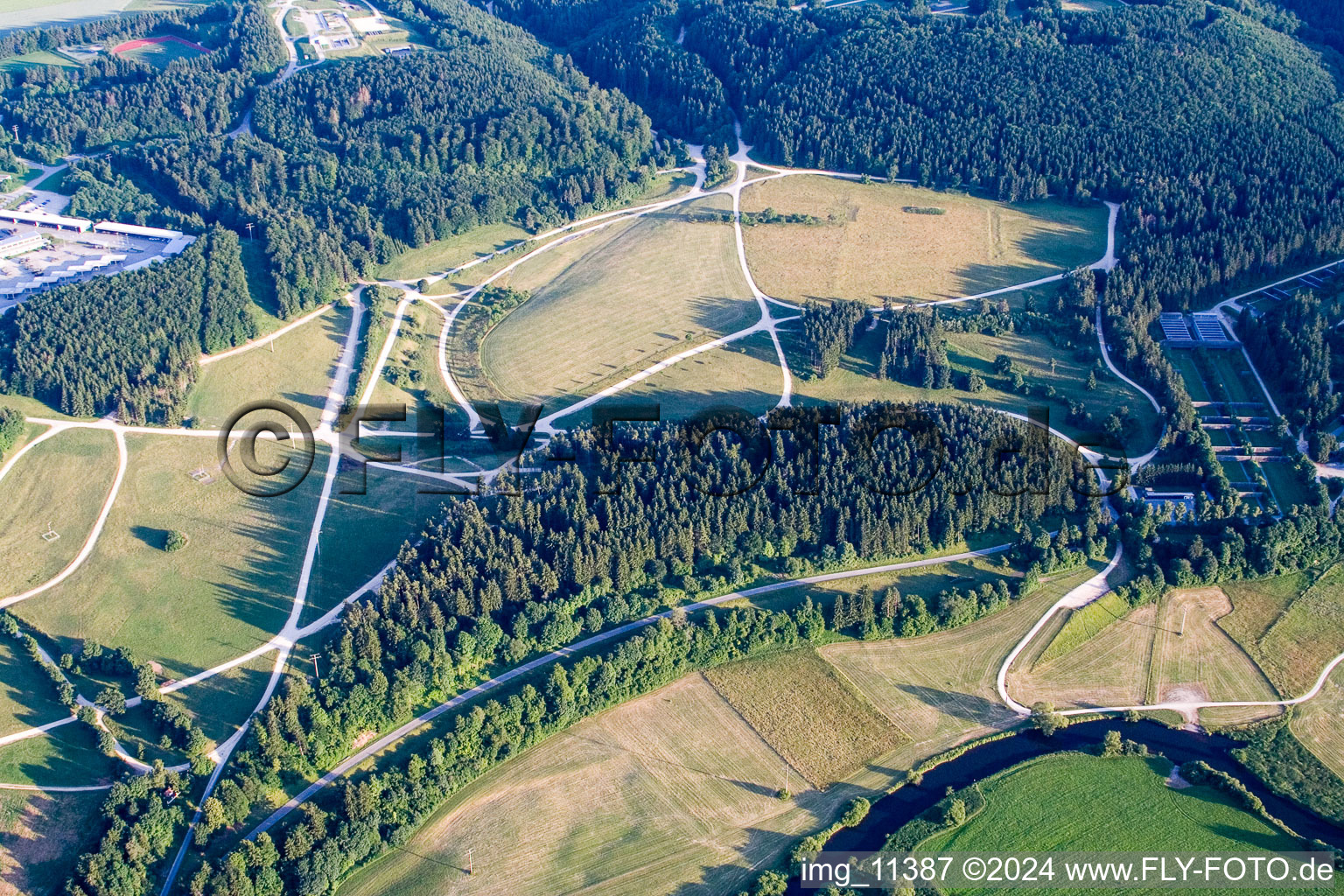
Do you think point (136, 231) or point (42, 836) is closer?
point (42, 836)

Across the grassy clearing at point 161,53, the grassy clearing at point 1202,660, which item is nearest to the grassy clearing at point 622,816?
the grassy clearing at point 1202,660

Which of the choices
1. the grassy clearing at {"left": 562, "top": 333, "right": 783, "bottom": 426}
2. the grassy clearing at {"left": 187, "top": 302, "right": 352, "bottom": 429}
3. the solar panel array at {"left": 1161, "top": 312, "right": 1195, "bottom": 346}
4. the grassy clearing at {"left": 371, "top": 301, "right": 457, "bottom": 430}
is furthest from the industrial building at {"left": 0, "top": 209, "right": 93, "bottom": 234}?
the solar panel array at {"left": 1161, "top": 312, "right": 1195, "bottom": 346}

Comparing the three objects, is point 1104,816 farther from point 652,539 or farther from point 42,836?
point 42,836

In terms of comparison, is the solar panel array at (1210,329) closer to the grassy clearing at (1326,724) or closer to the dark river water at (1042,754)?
the grassy clearing at (1326,724)

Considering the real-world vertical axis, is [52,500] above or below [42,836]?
above

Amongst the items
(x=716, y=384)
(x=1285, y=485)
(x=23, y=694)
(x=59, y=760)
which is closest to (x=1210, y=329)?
(x=1285, y=485)

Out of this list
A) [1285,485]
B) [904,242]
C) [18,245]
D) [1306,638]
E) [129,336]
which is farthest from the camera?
[904,242]

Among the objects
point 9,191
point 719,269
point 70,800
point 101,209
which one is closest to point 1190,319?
point 719,269
